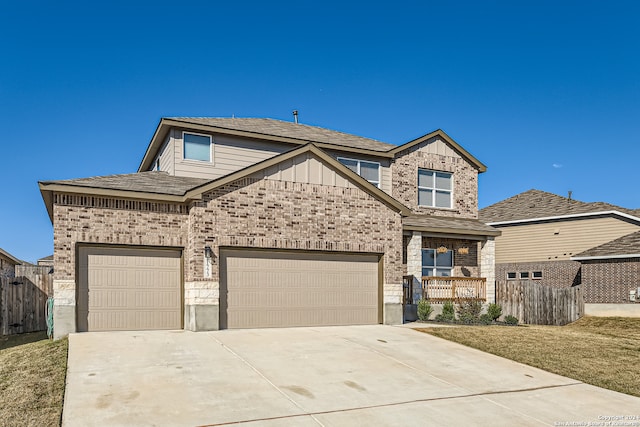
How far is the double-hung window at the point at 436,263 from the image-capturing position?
21.8m

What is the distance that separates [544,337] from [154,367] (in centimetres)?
1135

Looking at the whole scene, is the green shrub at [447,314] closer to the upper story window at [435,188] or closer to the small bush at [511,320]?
the small bush at [511,320]

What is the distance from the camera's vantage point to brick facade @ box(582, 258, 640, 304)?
2335 cm

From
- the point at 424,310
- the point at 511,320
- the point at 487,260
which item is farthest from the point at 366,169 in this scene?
the point at 511,320

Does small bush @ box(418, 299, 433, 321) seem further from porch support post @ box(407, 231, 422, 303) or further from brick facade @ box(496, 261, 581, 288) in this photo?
brick facade @ box(496, 261, 581, 288)

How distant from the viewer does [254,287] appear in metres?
15.4

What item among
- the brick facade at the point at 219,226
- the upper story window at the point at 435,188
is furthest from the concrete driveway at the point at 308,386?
the upper story window at the point at 435,188

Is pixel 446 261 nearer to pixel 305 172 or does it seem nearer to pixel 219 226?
pixel 305 172

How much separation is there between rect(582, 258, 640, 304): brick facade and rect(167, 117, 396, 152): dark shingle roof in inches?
448

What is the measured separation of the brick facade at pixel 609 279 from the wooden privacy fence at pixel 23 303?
2266 centimetres

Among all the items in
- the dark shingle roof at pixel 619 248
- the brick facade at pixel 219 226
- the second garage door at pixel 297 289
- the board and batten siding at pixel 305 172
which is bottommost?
the second garage door at pixel 297 289

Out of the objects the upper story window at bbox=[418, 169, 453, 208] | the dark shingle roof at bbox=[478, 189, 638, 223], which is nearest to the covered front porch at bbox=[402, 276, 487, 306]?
the upper story window at bbox=[418, 169, 453, 208]

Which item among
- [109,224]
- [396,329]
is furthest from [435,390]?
[109,224]

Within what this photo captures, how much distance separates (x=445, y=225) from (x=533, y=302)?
489cm
